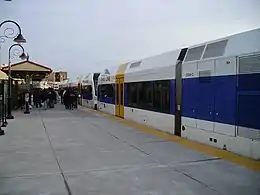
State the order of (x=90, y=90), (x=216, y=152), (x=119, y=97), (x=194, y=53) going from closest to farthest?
(x=216, y=152) < (x=194, y=53) < (x=119, y=97) < (x=90, y=90)

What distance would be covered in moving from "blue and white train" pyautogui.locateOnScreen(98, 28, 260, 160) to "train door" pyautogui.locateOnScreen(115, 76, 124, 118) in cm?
452

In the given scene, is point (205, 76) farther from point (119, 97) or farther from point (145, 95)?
point (119, 97)

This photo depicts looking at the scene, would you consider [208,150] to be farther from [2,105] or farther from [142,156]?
[2,105]

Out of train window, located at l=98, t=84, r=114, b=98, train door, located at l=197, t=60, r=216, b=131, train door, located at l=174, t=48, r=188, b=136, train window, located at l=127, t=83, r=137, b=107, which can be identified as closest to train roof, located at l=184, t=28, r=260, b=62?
train door, located at l=197, t=60, r=216, b=131

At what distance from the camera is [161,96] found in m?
15.2

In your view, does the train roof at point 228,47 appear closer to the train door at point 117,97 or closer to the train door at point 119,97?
the train door at point 119,97

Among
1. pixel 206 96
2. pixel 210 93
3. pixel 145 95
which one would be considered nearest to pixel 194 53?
pixel 206 96

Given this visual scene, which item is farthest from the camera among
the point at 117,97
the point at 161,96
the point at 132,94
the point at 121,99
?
the point at 117,97

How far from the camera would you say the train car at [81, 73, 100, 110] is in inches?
1332

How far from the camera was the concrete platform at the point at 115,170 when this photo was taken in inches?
264

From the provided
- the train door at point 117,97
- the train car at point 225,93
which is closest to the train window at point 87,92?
the train door at point 117,97

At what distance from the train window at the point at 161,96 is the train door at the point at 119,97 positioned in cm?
644

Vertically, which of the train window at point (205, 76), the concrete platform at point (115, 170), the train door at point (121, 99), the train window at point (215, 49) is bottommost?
the concrete platform at point (115, 170)

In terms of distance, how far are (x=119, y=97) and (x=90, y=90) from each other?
12680 millimetres
